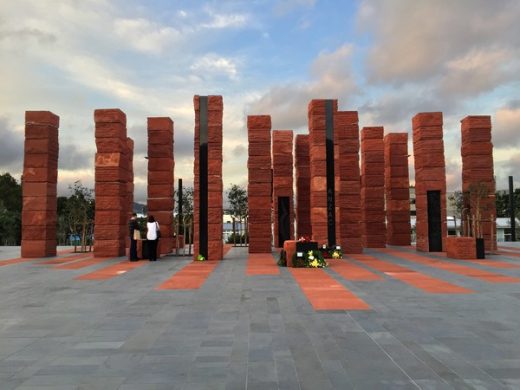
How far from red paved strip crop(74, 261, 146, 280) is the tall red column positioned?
11.6 ft

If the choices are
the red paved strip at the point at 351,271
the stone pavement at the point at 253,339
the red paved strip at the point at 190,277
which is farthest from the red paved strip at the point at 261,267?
the stone pavement at the point at 253,339

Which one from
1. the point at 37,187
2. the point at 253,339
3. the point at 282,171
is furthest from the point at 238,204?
the point at 253,339

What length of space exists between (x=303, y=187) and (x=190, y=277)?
1436 centimetres

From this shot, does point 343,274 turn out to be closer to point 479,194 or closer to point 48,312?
point 48,312

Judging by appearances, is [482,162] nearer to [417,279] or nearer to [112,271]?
[417,279]

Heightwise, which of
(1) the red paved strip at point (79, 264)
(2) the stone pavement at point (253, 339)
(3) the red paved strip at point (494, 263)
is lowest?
(2) the stone pavement at point (253, 339)

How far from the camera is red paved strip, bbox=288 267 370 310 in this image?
25.9 ft

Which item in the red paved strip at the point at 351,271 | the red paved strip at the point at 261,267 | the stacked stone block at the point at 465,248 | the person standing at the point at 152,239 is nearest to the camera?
the red paved strip at the point at 351,271

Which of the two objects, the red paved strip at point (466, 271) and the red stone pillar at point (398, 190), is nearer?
the red paved strip at point (466, 271)

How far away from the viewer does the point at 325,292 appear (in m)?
9.32

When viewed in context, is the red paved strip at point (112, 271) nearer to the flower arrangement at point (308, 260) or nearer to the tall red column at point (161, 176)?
the tall red column at point (161, 176)

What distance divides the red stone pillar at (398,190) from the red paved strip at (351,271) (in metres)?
10.1

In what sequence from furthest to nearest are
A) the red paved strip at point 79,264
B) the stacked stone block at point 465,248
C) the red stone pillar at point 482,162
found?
the red stone pillar at point 482,162
the stacked stone block at point 465,248
the red paved strip at point 79,264

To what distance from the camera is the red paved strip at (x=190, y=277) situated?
1033 centimetres
